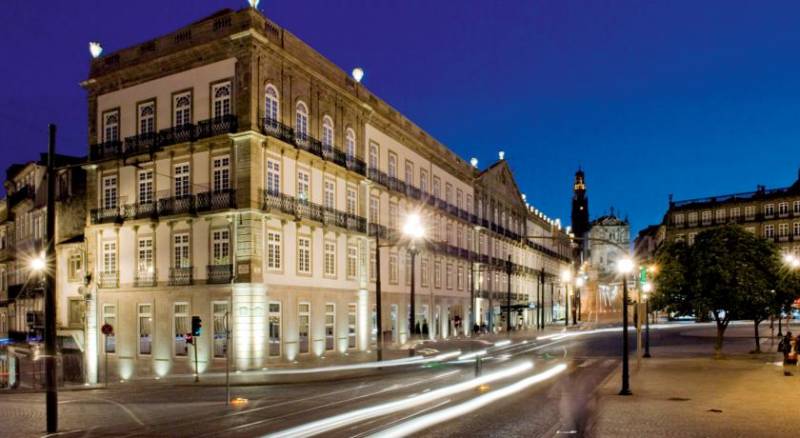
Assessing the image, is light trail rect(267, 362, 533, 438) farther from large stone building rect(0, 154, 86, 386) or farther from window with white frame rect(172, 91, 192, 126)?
window with white frame rect(172, 91, 192, 126)

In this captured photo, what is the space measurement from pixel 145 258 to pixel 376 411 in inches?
943

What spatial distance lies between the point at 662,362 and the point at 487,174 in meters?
42.9

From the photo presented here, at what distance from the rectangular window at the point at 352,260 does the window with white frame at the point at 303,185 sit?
5.85m

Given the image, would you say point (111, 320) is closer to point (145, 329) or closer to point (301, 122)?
point (145, 329)

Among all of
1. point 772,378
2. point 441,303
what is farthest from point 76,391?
point 441,303

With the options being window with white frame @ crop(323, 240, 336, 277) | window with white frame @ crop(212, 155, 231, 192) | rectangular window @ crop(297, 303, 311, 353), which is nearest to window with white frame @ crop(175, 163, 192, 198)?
window with white frame @ crop(212, 155, 231, 192)

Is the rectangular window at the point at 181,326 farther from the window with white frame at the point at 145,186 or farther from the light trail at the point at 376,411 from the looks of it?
the light trail at the point at 376,411

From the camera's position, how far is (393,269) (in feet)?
172

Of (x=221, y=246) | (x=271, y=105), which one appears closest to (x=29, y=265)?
(x=221, y=246)

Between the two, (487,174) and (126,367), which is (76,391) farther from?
(487,174)

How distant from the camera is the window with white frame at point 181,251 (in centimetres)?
3766

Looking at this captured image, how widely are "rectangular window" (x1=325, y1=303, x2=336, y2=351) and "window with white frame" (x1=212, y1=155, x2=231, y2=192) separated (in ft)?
31.5

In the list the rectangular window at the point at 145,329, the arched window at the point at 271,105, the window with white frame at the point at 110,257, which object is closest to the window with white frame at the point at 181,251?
the rectangular window at the point at 145,329

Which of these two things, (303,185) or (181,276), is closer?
(181,276)
